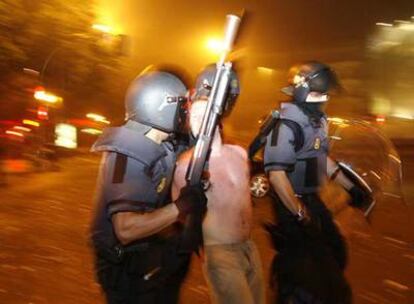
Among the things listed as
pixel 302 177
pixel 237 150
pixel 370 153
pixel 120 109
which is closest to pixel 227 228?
pixel 237 150

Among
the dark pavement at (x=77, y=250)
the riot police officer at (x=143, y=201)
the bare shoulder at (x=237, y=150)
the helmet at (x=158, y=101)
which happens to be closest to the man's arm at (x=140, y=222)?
the riot police officer at (x=143, y=201)

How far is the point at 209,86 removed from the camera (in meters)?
3.17

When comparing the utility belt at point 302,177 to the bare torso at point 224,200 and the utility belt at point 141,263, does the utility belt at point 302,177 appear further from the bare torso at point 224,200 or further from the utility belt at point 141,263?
the utility belt at point 141,263

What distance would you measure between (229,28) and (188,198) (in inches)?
29.6

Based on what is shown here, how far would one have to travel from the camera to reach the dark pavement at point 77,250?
5.48 metres

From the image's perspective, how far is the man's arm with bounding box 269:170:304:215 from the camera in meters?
3.78

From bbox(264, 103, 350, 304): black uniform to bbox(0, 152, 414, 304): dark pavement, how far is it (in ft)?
1.11

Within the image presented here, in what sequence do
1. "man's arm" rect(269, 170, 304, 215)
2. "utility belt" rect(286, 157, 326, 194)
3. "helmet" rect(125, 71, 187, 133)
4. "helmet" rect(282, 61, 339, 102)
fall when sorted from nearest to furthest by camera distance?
"helmet" rect(125, 71, 187, 133)
"man's arm" rect(269, 170, 304, 215)
"utility belt" rect(286, 157, 326, 194)
"helmet" rect(282, 61, 339, 102)

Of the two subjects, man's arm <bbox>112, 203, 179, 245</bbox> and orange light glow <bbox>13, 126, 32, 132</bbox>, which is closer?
man's arm <bbox>112, 203, 179, 245</bbox>

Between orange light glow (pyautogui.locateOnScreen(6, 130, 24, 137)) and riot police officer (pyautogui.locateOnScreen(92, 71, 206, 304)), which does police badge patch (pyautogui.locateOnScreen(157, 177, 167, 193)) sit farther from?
orange light glow (pyautogui.locateOnScreen(6, 130, 24, 137))

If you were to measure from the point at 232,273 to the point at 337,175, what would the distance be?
1442 mm

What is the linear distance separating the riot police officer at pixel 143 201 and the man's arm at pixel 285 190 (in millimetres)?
971

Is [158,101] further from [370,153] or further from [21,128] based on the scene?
[21,128]

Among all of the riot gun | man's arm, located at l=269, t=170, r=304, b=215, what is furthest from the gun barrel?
man's arm, located at l=269, t=170, r=304, b=215
